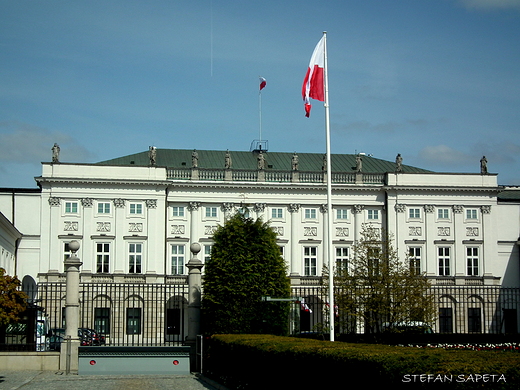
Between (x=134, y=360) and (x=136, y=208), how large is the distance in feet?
116

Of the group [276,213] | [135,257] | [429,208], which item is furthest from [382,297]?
[429,208]

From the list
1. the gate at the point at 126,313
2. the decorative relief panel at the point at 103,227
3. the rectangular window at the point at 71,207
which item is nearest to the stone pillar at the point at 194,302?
the gate at the point at 126,313

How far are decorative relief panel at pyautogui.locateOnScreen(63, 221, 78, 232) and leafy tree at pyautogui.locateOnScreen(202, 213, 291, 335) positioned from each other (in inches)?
1332

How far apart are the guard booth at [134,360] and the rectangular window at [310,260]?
36688mm

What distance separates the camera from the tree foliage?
92.5 ft

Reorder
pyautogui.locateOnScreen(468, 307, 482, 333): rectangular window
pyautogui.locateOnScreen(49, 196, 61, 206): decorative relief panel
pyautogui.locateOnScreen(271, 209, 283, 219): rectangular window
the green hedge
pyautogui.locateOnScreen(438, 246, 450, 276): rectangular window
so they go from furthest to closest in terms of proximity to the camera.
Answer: pyautogui.locateOnScreen(438, 246, 450, 276): rectangular window
pyautogui.locateOnScreen(271, 209, 283, 219): rectangular window
pyautogui.locateOnScreen(49, 196, 61, 206): decorative relief panel
pyautogui.locateOnScreen(468, 307, 482, 333): rectangular window
the green hedge

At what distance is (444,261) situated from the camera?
66.5 m

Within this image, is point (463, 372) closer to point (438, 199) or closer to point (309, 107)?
point (309, 107)

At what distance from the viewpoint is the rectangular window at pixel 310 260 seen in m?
65.4

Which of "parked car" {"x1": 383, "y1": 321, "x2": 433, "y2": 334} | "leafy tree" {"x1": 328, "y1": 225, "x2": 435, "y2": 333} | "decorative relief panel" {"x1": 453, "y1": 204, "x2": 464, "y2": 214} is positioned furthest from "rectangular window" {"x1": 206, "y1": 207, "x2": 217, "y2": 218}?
"parked car" {"x1": 383, "y1": 321, "x2": 433, "y2": 334}

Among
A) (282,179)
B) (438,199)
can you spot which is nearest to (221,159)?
(282,179)

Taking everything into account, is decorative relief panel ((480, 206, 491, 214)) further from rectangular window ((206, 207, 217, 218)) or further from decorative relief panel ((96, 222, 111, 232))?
decorative relief panel ((96, 222, 111, 232))

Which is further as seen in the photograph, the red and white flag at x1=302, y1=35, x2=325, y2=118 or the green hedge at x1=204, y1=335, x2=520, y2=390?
the red and white flag at x1=302, y1=35, x2=325, y2=118

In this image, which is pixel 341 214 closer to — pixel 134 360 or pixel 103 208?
pixel 103 208
